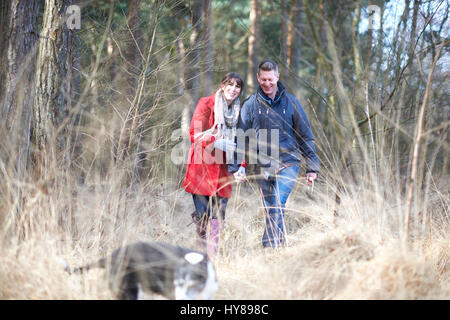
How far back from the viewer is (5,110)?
3.73 meters

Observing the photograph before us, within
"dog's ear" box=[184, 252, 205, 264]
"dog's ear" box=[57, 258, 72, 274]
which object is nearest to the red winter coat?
"dog's ear" box=[184, 252, 205, 264]

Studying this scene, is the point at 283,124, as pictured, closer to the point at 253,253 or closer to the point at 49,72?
the point at 253,253

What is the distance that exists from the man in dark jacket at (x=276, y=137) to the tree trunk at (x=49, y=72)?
162 centimetres

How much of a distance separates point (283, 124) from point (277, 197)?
2.13ft

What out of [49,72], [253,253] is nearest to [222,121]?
[253,253]

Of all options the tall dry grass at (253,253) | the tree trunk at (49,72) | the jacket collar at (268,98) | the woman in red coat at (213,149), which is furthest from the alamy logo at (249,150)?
the tree trunk at (49,72)

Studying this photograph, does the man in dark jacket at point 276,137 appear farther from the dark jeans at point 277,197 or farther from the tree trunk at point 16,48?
the tree trunk at point 16,48

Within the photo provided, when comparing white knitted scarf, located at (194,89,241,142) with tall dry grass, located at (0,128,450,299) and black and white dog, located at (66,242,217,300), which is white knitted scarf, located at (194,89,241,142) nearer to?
Answer: tall dry grass, located at (0,128,450,299)

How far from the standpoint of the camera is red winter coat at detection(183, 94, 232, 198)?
3.75m

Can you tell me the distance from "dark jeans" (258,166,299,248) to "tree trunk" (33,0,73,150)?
192 cm

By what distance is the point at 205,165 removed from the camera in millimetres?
3803

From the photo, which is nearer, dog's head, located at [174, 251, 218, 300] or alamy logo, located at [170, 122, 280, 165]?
dog's head, located at [174, 251, 218, 300]

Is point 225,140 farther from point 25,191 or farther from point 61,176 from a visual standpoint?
point 25,191
